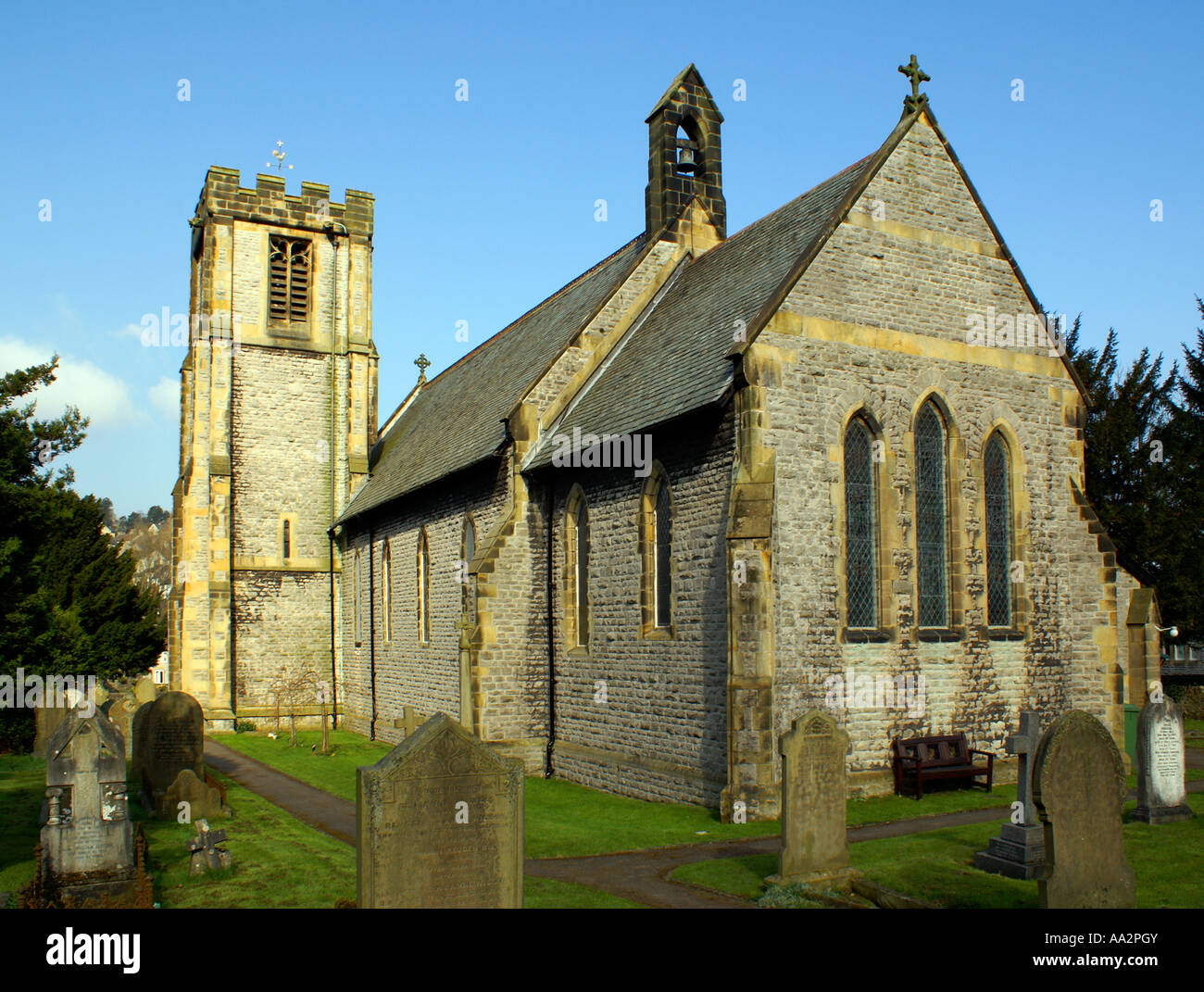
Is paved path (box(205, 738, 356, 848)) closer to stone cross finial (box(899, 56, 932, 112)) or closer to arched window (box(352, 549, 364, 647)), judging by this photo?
arched window (box(352, 549, 364, 647))

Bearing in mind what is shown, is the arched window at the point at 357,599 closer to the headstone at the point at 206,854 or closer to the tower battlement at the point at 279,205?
the tower battlement at the point at 279,205

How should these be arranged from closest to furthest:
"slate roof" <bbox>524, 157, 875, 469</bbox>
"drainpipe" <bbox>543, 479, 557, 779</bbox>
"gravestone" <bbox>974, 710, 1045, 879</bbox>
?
"gravestone" <bbox>974, 710, 1045, 879</bbox>
"slate roof" <bbox>524, 157, 875, 469</bbox>
"drainpipe" <bbox>543, 479, 557, 779</bbox>

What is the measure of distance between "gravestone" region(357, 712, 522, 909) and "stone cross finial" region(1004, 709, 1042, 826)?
19.5 feet

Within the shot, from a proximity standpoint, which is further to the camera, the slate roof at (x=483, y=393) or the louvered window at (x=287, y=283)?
the louvered window at (x=287, y=283)

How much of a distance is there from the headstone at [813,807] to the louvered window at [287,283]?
27010mm

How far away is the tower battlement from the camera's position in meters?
31.9

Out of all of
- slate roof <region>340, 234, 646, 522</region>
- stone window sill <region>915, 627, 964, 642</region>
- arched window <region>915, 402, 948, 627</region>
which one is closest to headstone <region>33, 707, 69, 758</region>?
slate roof <region>340, 234, 646, 522</region>

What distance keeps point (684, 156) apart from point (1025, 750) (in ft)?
53.0

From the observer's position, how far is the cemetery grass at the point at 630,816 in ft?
42.4

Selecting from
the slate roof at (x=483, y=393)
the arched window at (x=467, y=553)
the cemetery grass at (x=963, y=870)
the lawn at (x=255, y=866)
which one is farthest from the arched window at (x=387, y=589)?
the cemetery grass at (x=963, y=870)

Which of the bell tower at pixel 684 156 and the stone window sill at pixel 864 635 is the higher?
the bell tower at pixel 684 156

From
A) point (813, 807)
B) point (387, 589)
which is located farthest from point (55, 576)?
point (813, 807)

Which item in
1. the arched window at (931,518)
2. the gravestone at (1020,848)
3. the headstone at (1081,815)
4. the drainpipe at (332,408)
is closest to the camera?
the headstone at (1081,815)

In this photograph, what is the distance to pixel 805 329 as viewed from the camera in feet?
50.5
